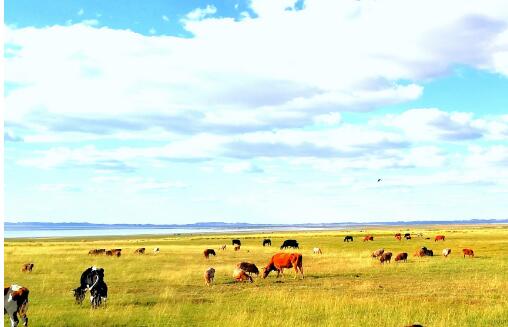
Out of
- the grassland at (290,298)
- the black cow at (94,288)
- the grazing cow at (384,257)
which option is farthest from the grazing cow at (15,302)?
the grazing cow at (384,257)

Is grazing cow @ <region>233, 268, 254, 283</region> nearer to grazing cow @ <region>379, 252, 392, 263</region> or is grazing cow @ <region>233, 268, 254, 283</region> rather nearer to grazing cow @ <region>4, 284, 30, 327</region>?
grazing cow @ <region>4, 284, 30, 327</region>

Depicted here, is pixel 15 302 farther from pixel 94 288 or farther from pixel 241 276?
pixel 241 276

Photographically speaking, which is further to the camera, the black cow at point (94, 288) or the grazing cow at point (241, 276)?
the grazing cow at point (241, 276)

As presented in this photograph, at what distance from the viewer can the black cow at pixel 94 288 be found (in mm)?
20078

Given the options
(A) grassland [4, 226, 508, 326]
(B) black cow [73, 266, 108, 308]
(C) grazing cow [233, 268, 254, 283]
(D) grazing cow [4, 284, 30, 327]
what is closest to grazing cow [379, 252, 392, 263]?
(A) grassland [4, 226, 508, 326]

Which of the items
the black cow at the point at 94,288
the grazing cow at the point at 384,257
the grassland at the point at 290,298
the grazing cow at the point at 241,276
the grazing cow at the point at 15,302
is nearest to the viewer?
the grazing cow at the point at 15,302

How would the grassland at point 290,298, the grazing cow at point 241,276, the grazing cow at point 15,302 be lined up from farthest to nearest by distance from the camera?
the grazing cow at point 241,276 < the grassland at point 290,298 < the grazing cow at point 15,302

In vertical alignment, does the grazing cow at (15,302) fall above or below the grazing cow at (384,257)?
above

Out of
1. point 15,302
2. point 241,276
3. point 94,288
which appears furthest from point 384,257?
point 15,302

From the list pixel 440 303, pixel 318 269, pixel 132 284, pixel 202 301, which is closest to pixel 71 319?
pixel 202 301

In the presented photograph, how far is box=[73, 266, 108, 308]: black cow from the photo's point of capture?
65.9 ft

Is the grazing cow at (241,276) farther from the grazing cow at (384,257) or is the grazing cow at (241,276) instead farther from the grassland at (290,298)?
the grazing cow at (384,257)

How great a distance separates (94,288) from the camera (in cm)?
2014

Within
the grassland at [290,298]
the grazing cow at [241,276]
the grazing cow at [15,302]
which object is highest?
Answer: the grazing cow at [15,302]
